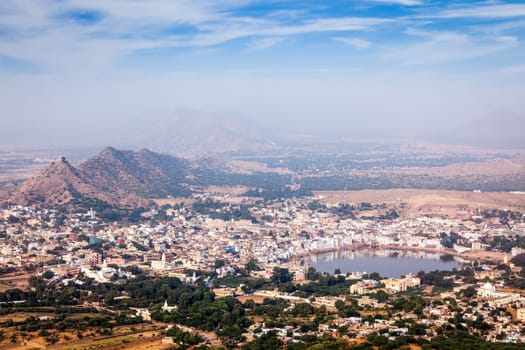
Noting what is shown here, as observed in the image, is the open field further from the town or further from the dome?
the dome

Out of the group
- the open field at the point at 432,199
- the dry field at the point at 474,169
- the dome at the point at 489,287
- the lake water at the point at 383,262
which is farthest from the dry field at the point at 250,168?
the dome at the point at 489,287

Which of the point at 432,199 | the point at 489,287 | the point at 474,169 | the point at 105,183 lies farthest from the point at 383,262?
the point at 474,169

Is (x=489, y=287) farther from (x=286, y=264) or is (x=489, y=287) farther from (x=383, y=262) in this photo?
(x=286, y=264)

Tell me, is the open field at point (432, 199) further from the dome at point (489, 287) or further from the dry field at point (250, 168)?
the dome at point (489, 287)

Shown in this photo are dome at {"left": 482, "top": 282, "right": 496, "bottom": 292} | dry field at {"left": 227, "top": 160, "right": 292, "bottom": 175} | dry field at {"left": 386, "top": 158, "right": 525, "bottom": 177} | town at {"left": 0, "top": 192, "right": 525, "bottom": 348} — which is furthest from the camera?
dry field at {"left": 227, "top": 160, "right": 292, "bottom": 175}

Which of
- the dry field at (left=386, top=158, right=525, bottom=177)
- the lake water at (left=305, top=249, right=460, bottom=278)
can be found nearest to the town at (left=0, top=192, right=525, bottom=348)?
the lake water at (left=305, top=249, right=460, bottom=278)
